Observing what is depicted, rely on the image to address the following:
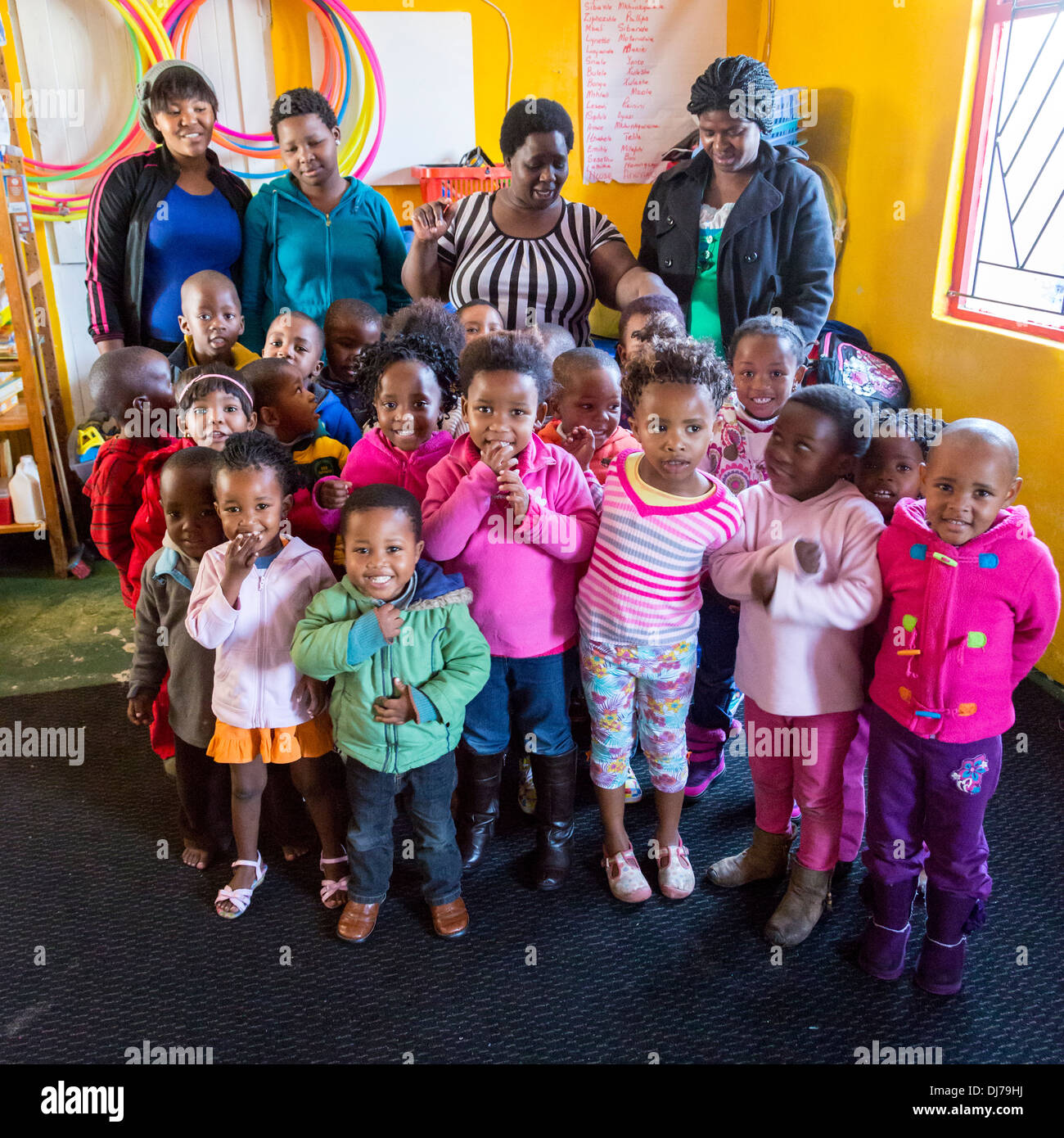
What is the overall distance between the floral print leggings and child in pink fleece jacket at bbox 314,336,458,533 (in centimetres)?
56

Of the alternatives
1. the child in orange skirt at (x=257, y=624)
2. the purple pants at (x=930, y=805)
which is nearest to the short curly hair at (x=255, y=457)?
the child in orange skirt at (x=257, y=624)

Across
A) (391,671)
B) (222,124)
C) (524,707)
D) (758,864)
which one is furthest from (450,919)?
(222,124)

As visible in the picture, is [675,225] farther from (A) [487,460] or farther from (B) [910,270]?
(A) [487,460]

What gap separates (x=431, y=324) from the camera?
245 centimetres

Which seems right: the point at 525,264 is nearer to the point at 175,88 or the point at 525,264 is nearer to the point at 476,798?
the point at 175,88

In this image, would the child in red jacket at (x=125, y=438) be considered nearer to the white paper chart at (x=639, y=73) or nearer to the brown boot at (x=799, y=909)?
the brown boot at (x=799, y=909)

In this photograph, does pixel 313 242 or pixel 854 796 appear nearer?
pixel 854 796

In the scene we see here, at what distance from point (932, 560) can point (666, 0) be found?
4333 millimetres

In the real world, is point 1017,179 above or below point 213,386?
above

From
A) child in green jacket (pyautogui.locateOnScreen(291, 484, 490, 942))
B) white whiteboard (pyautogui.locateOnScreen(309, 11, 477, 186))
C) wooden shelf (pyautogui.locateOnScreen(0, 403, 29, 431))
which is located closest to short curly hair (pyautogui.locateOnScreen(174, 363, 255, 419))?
child in green jacket (pyautogui.locateOnScreen(291, 484, 490, 942))

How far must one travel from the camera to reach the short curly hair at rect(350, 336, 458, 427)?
81.7 inches

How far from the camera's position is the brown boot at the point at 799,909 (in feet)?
6.33

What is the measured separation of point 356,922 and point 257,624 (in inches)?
27.2

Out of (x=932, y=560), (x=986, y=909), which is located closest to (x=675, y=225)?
(x=932, y=560)
